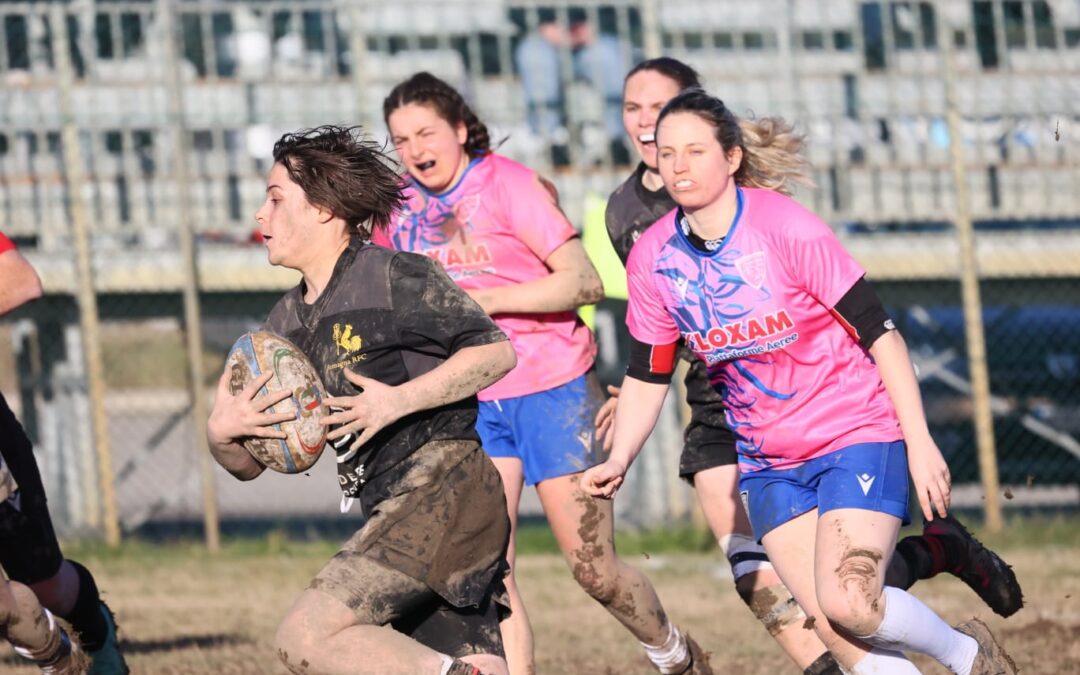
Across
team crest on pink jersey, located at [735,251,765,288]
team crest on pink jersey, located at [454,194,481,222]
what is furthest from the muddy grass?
team crest on pink jersey, located at [735,251,765,288]

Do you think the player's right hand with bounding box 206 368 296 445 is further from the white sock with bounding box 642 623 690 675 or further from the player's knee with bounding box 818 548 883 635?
the white sock with bounding box 642 623 690 675

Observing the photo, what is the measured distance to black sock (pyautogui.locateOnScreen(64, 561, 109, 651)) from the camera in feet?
17.6

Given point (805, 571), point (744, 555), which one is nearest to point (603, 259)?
point (744, 555)

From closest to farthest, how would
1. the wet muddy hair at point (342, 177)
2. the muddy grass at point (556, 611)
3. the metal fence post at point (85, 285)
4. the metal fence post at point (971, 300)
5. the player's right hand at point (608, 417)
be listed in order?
the wet muddy hair at point (342, 177) → the player's right hand at point (608, 417) → the muddy grass at point (556, 611) → the metal fence post at point (971, 300) → the metal fence post at point (85, 285)

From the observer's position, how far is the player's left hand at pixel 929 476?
4.15 meters

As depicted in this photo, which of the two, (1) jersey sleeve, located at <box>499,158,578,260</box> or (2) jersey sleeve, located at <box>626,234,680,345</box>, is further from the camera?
(1) jersey sleeve, located at <box>499,158,578,260</box>

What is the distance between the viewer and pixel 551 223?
5676mm

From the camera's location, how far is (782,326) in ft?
14.7

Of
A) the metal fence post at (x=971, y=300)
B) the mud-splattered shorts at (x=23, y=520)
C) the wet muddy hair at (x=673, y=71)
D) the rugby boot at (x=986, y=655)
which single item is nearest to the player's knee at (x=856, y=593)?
the rugby boot at (x=986, y=655)

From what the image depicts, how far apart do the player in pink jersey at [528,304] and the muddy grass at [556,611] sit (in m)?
1.02

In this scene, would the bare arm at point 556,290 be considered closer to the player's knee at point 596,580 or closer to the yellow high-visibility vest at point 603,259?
the player's knee at point 596,580

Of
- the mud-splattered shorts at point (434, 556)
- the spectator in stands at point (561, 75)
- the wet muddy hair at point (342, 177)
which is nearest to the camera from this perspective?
the mud-splattered shorts at point (434, 556)

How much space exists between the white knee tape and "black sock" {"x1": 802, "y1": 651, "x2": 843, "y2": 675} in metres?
0.38

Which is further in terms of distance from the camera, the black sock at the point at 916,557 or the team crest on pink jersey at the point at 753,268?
the black sock at the point at 916,557
